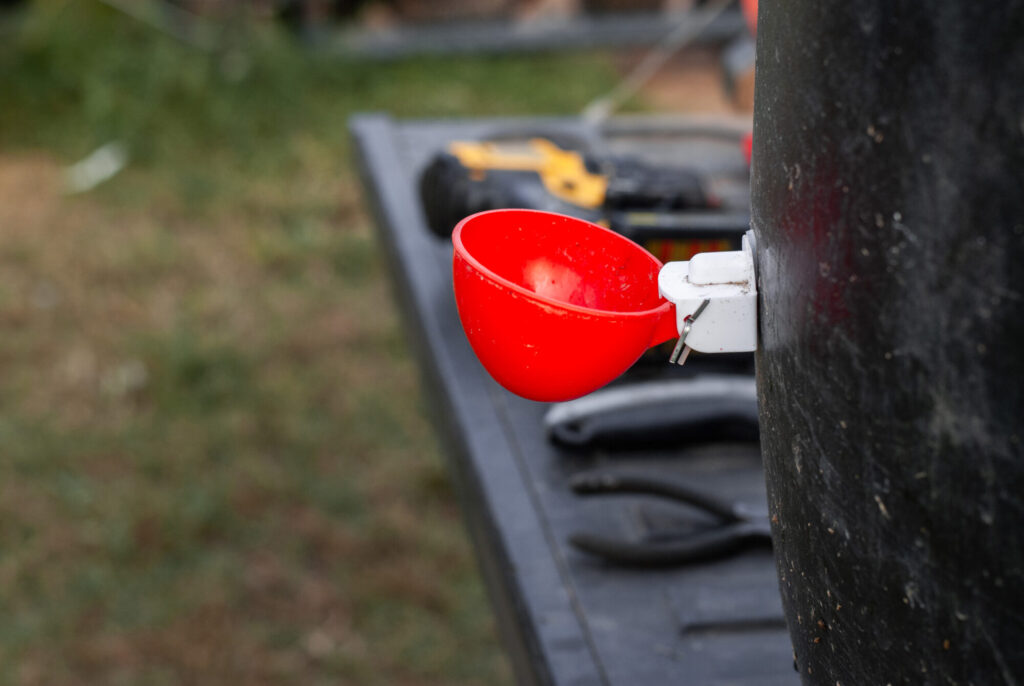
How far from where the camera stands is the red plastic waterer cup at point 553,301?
1.69 feet

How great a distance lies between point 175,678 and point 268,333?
100 centimetres

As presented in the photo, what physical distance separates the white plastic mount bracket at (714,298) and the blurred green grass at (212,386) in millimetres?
1236

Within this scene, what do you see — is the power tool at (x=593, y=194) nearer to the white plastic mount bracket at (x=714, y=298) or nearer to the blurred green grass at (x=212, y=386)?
the white plastic mount bracket at (x=714, y=298)

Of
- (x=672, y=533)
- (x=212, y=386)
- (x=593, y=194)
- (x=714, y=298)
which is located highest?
(x=714, y=298)

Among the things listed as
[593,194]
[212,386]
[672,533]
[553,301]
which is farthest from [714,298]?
[212,386]

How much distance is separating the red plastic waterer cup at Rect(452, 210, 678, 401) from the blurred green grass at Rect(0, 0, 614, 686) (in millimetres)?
1184

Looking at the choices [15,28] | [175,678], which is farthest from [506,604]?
[15,28]

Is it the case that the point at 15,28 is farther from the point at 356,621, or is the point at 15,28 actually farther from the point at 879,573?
the point at 879,573

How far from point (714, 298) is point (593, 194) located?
0.82 meters

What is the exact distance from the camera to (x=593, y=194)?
1.32 m

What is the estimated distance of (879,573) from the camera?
1.55 ft

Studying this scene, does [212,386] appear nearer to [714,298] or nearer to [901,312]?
[714,298]

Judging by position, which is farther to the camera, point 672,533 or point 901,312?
point 672,533

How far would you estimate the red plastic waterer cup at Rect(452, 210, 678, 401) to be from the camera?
516 millimetres
